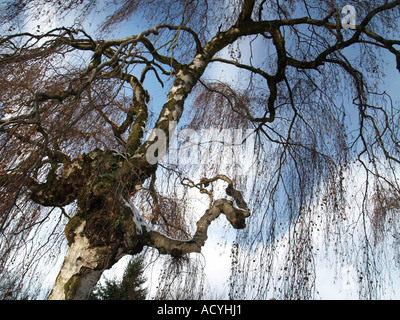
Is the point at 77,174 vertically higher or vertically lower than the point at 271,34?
lower

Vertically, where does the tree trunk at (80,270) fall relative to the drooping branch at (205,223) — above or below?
below

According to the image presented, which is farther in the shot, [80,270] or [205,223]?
[205,223]

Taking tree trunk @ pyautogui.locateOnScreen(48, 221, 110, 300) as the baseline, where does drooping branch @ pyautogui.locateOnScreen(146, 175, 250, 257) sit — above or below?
above

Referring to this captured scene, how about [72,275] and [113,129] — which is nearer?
[72,275]

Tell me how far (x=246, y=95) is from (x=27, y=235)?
3.52m

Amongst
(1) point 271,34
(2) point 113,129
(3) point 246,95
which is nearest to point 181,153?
(2) point 113,129

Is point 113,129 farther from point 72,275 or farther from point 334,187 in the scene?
point 334,187

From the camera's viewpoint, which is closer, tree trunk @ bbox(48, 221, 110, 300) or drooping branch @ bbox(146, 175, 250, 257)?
tree trunk @ bbox(48, 221, 110, 300)

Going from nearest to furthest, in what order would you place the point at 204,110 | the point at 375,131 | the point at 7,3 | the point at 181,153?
the point at 7,3 → the point at 375,131 → the point at 181,153 → the point at 204,110

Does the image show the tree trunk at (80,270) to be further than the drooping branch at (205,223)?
No

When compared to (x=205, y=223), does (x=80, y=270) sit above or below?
below
